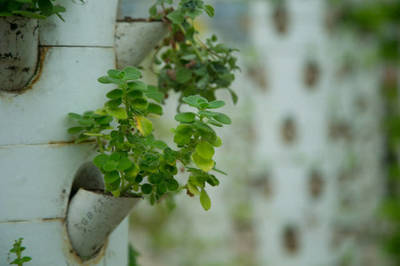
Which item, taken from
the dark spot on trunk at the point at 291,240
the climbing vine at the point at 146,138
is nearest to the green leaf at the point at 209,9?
the climbing vine at the point at 146,138

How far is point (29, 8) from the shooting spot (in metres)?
0.64

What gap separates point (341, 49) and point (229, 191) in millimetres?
1218

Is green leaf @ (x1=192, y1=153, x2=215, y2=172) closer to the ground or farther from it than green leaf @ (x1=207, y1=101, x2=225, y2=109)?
closer to the ground

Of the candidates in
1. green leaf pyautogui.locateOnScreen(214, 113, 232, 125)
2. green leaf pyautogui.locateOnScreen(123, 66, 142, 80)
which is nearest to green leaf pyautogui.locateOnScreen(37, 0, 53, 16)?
green leaf pyautogui.locateOnScreen(123, 66, 142, 80)

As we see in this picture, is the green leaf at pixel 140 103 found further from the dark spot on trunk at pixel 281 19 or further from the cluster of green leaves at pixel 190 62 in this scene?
the dark spot on trunk at pixel 281 19

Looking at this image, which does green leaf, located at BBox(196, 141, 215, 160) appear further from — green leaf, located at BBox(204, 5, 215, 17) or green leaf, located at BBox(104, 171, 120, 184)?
green leaf, located at BBox(204, 5, 215, 17)

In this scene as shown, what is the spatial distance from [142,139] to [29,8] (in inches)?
7.4

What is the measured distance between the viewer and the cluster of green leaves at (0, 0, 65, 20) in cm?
62

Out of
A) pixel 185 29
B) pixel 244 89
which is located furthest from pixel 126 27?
pixel 244 89

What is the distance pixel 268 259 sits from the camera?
3.54 m

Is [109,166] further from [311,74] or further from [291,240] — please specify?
[291,240]

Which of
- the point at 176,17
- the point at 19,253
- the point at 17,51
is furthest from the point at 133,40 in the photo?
the point at 19,253

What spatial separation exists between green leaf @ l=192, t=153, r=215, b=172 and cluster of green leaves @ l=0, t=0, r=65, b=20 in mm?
220

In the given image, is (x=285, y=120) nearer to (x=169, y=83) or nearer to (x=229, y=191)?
(x=229, y=191)
